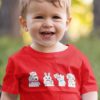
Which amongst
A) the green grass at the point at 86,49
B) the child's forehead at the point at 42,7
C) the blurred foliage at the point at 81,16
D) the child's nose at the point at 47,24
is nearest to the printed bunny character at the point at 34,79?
the child's nose at the point at 47,24

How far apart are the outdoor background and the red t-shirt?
3029 mm

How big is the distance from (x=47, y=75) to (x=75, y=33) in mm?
14498

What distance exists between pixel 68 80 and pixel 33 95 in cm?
28

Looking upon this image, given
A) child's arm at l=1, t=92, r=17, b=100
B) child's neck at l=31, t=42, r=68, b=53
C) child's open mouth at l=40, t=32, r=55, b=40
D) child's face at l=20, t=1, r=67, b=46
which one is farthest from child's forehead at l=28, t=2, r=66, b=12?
child's arm at l=1, t=92, r=17, b=100

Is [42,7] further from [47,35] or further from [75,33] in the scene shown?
[75,33]

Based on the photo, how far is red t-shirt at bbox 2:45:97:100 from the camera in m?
4.43

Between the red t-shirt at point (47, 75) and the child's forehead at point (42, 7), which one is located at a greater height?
the child's forehead at point (42, 7)

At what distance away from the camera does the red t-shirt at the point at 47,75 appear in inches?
174

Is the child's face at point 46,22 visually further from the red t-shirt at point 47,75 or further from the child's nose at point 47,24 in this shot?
the red t-shirt at point 47,75

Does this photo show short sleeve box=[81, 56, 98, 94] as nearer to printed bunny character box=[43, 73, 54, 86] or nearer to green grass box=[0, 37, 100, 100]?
printed bunny character box=[43, 73, 54, 86]

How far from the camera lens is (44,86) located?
Answer: 443 cm

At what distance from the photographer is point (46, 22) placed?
4.38m

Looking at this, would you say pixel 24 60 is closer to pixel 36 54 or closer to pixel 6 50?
pixel 36 54

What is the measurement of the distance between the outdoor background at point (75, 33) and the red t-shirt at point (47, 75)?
3.03 meters
